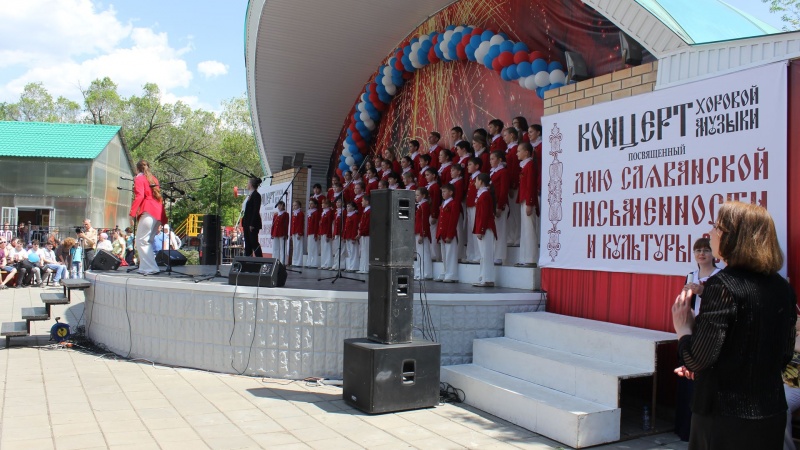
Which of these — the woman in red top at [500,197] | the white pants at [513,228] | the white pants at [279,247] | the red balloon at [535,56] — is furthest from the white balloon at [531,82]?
the white pants at [279,247]

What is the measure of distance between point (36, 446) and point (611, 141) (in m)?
5.54

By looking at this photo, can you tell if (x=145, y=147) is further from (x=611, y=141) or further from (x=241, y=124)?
(x=611, y=141)

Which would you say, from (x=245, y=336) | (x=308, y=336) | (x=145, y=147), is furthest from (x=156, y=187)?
(x=145, y=147)

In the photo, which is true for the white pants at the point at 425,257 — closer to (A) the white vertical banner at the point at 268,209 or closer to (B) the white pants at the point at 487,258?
(B) the white pants at the point at 487,258

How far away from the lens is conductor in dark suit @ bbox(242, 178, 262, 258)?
11180 mm

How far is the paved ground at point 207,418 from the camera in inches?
184

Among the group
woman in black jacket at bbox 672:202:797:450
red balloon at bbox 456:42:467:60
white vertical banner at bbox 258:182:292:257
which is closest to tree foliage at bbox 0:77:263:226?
white vertical banner at bbox 258:182:292:257

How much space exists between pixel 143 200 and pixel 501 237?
4725mm

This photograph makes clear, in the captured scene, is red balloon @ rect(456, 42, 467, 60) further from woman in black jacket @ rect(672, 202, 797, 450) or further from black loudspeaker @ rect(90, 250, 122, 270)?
woman in black jacket @ rect(672, 202, 797, 450)

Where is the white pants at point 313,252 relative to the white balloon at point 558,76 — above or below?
below

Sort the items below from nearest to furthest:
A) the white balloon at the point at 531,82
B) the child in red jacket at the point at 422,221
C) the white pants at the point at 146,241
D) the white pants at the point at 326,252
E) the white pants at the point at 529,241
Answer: the white pants at the point at 529,241, the white pants at the point at 146,241, the white balloon at the point at 531,82, the child in red jacket at the point at 422,221, the white pants at the point at 326,252

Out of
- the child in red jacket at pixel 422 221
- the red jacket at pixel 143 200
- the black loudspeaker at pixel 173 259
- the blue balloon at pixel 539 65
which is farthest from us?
the black loudspeaker at pixel 173 259

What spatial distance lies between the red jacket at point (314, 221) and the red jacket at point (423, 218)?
13.2ft

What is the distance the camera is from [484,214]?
7973mm
